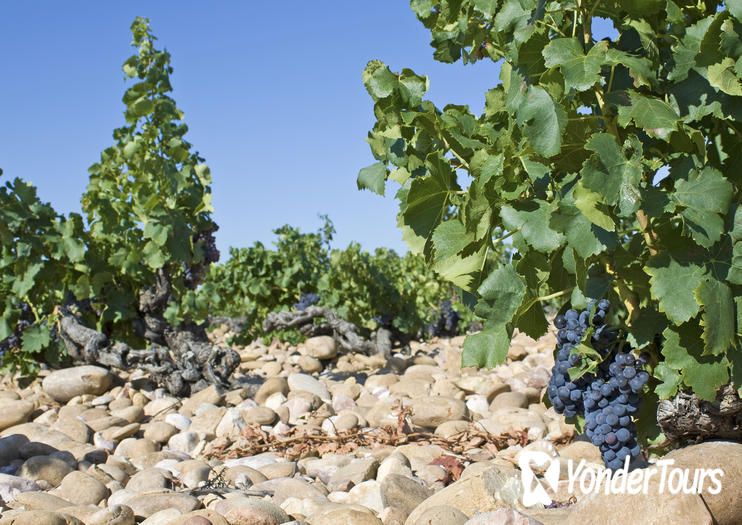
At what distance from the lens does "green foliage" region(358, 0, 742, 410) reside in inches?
82.6

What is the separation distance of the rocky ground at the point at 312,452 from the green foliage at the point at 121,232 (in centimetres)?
68

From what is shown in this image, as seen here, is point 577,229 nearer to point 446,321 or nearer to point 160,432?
point 160,432

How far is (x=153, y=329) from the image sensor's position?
22.1 feet

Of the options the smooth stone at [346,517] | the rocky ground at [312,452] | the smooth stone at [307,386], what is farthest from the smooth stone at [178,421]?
the smooth stone at [346,517]

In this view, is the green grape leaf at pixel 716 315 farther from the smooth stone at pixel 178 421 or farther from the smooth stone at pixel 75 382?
the smooth stone at pixel 75 382

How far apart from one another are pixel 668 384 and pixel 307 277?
6.75 metres

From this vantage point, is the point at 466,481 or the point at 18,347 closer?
the point at 466,481

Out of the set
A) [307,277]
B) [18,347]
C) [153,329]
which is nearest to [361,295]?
[307,277]

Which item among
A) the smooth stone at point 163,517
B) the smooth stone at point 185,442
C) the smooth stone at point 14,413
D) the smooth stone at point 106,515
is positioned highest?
the smooth stone at point 14,413

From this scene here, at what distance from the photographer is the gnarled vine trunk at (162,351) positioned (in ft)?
20.6

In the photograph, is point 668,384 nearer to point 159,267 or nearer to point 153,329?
point 159,267

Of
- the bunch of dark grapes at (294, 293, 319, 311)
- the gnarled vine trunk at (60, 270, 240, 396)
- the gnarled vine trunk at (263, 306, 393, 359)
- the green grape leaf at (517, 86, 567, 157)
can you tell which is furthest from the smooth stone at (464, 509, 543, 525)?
the bunch of dark grapes at (294, 293, 319, 311)

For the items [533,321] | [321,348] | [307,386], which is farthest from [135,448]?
[533,321]

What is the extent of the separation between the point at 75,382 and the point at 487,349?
495 centimetres
